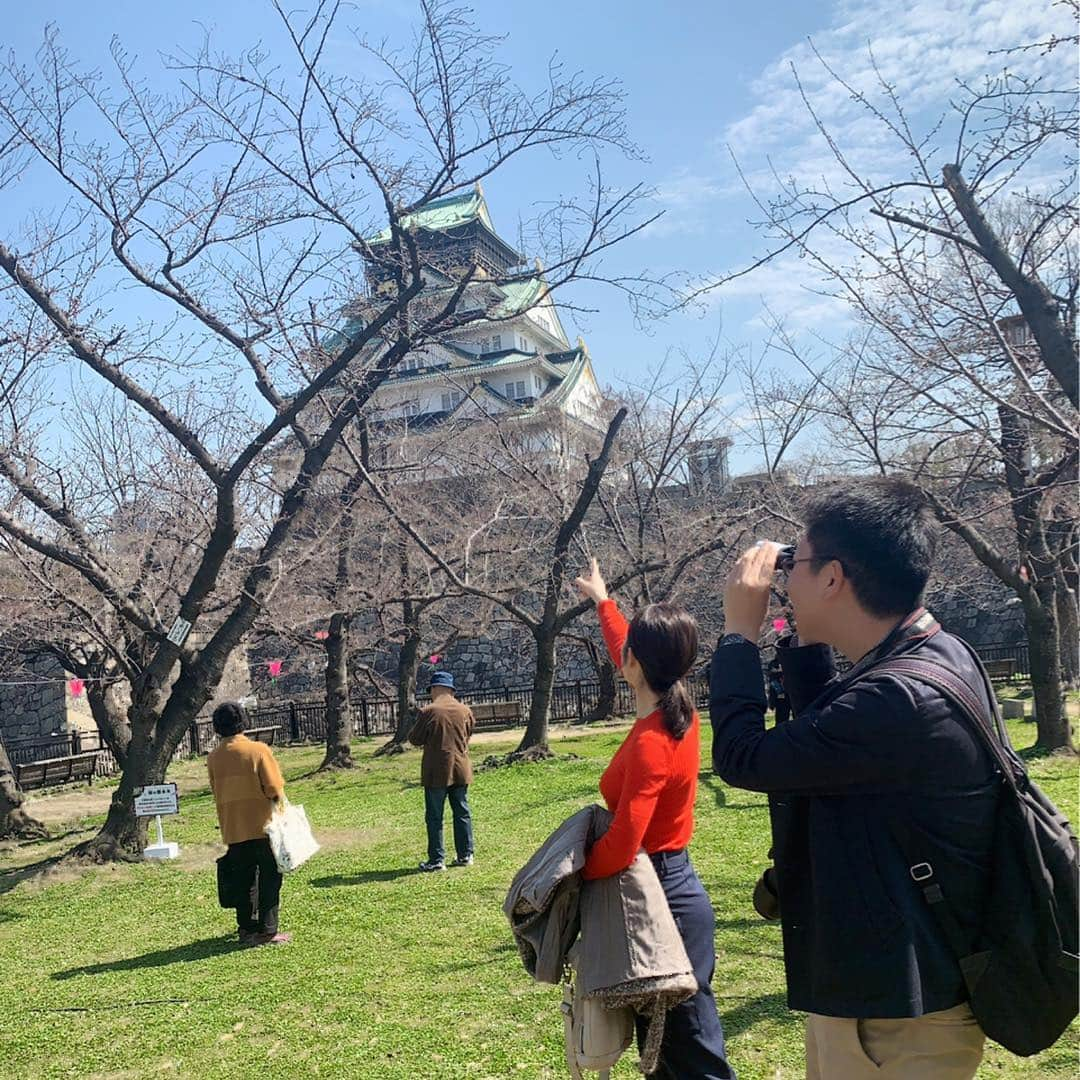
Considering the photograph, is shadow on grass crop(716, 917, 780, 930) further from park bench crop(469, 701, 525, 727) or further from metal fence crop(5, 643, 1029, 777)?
park bench crop(469, 701, 525, 727)

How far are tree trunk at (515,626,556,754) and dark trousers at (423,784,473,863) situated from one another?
6.47 m

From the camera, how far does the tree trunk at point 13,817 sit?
10695 mm

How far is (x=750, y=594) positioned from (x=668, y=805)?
1.10 meters

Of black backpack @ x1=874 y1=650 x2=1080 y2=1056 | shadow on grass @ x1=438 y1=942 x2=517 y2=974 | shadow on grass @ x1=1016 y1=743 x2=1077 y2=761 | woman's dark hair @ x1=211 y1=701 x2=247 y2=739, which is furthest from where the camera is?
shadow on grass @ x1=1016 y1=743 x2=1077 y2=761

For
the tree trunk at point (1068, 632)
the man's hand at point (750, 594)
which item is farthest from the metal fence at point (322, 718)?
the man's hand at point (750, 594)

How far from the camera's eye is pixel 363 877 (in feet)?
25.0

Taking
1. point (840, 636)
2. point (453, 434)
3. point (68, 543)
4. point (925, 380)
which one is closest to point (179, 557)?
point (68, 543)

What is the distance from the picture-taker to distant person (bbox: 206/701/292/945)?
5848 mm

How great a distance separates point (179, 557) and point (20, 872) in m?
4.79

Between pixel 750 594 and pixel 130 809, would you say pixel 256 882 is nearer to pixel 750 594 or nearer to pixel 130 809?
pixel 130 809

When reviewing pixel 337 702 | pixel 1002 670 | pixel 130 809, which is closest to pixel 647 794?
pixel 130 809

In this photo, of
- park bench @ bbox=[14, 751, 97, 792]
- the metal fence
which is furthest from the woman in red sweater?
the metal fence

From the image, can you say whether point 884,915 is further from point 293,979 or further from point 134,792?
point 134,792

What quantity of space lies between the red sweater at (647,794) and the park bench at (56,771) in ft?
50.8
